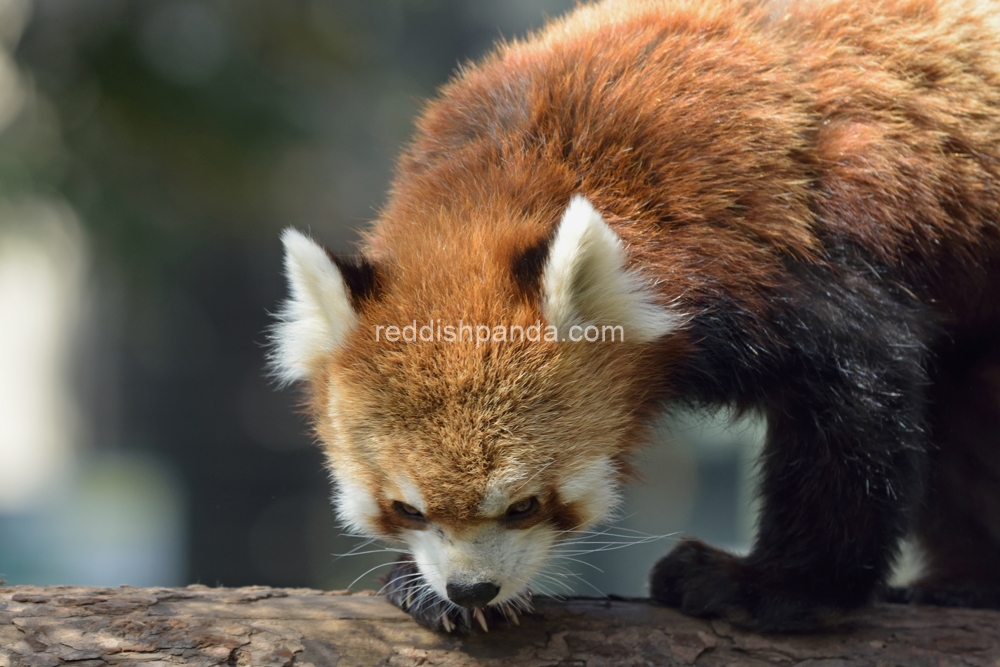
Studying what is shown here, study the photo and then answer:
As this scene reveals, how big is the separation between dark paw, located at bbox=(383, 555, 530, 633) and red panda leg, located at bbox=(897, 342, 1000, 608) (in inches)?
60.3

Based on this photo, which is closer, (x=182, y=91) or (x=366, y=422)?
(x=366, y=422)

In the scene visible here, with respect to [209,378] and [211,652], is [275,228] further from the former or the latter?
[211,652]

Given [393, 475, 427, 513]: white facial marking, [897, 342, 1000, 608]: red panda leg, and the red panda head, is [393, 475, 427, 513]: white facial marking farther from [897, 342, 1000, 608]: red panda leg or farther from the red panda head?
[897, 342, 1000, 608]: red panda leg

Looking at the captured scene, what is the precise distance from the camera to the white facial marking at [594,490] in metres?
2.15

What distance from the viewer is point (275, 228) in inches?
207

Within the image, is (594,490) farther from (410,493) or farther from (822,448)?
(822,448)

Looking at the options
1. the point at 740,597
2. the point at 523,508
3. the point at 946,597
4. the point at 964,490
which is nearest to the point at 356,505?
the point at 523,508

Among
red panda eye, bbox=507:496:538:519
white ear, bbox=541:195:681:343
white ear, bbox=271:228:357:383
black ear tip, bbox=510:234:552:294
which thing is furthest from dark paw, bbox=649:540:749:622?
white ear, bbox=271:228:357:383

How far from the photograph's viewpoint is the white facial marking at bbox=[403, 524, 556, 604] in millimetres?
2074

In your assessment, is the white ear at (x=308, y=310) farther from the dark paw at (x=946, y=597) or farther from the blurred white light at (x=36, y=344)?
the blurred white light at (x=36, y=344)

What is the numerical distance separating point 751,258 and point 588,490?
75cm

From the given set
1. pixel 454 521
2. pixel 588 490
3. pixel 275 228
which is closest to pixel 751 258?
pixel 588 490

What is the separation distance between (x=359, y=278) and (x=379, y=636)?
94 cm

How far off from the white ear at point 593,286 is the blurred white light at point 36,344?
4.23 metres
